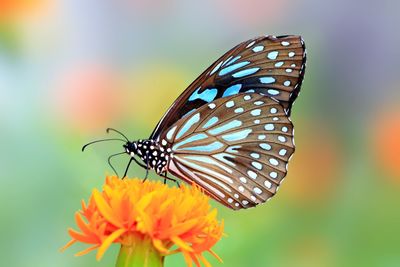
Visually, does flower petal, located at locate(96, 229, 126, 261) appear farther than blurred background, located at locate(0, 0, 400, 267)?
No

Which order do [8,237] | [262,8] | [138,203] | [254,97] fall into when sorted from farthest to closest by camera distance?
[262,8], [8,237], [254,97], [138,203]

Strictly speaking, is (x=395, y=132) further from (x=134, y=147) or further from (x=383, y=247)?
(x=134, y=147)

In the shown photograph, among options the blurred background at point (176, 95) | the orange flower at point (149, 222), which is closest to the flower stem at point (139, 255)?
the orange flower at point (149, 222)

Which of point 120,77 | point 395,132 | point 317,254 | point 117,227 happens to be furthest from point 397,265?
point 117,227

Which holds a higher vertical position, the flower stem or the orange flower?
the orange flower

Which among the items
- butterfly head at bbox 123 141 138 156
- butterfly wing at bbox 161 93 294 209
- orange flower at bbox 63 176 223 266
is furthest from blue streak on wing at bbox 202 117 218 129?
orange flower at bbox 63 176 223 266

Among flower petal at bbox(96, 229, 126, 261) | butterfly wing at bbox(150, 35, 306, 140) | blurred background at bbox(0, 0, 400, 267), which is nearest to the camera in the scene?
flower petal at bbox(96, 229, 126, 261)

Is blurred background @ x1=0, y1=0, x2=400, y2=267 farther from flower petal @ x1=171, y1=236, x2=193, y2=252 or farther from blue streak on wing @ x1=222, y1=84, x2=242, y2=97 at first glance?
flower petal @ x1=171, y1=236, x2=193, y2=252

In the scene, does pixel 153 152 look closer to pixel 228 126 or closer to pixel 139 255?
pixel 228 126
